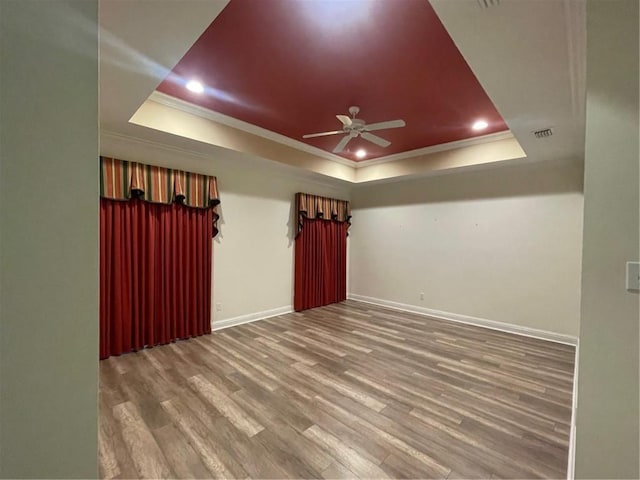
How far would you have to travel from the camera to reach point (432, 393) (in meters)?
2.42

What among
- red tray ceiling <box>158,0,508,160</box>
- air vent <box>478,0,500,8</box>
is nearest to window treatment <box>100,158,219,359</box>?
red tray ceiling <box>158,0,508,160</box>

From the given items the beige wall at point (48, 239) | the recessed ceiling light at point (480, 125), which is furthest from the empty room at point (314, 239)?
the recessed ceiling light at point (480, 125)

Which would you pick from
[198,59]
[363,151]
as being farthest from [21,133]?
[363,151]

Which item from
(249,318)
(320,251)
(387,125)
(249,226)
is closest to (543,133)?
(387,125)

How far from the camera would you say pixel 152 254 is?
3.30 meters

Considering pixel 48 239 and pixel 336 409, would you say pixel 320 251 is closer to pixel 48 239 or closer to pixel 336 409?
pixel 336 409

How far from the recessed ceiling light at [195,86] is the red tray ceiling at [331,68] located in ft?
0.19

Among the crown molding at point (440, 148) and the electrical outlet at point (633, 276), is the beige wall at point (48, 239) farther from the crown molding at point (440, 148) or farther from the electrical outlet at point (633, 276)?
the crown molding at point (440, 148)

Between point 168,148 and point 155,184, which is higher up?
point 168,148

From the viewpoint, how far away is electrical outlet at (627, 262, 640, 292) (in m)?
1.13

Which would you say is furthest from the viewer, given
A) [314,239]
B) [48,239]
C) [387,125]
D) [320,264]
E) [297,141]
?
[320,264]

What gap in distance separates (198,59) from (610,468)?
3542mm

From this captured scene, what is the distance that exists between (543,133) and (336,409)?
Answer: 3.45 meters

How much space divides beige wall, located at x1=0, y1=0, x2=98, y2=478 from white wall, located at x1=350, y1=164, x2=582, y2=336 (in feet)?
16.0
